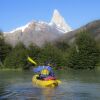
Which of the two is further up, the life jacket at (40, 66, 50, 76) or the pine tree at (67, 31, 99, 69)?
the pine tree at (67, 31, 99, 69)

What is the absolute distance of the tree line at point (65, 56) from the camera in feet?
377

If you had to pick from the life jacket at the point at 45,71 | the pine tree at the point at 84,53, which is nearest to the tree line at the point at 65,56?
the pine tree at the point at 84,53

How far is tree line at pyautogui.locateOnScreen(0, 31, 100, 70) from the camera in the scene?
11498cm

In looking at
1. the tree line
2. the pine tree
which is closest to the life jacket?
the tree line

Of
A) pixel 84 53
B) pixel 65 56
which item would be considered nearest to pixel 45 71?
pixel 84 53

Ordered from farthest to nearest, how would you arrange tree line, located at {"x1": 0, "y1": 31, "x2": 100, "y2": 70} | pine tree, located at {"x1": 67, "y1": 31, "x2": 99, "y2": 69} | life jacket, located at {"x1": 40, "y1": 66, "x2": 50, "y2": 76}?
tree line, located at {"x1": 0, "y1": 31, "x2": 100, "y2": 70}
pine tree, located at {"x1": 67, "y1": 31, "x2": 99, "y2": 69}
life jacket, located at {"x1": 40, "y1": 66, "x2": 50, "y2": 76}

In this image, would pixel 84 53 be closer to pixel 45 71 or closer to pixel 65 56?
pixel 65 56

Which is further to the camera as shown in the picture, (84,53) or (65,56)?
(65,56)

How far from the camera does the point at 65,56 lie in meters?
118

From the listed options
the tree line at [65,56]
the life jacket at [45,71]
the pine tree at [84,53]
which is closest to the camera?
the life jacket at [45,71]

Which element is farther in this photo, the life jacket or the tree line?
the tree line

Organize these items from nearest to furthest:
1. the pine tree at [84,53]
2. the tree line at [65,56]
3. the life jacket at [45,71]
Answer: the life jacket at [45,71], the pine tree at [84,53], the tree line at [65,56]

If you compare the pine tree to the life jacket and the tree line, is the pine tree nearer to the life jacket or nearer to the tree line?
the tree line

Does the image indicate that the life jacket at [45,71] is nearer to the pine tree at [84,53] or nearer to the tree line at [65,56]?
the tree line at [65,56]
